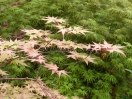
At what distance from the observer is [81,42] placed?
12.5 ft

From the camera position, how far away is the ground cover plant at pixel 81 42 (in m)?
3.54

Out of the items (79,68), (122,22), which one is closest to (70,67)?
(79,68)

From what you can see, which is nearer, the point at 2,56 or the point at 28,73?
the point at 2,56

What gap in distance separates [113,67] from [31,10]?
1855 mm

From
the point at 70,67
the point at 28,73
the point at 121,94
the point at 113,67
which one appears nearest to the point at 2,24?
the point at 28,73

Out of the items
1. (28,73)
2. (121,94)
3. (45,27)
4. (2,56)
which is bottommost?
(121,94)

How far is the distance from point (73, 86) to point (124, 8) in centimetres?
174

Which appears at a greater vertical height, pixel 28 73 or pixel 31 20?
pixel 31 20

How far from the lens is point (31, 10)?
4.42m

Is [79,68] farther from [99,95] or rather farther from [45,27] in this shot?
[45,27]

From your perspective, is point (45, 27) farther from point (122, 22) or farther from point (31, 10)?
point (122, 22)

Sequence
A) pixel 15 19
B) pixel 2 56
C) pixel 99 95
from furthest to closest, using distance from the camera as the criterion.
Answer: pixel 15 19 → pixel 99 95 → pixel 2 56

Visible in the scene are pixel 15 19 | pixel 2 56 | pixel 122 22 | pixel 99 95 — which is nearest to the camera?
pixel 2 56

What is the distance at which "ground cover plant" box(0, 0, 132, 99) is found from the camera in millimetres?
3541
